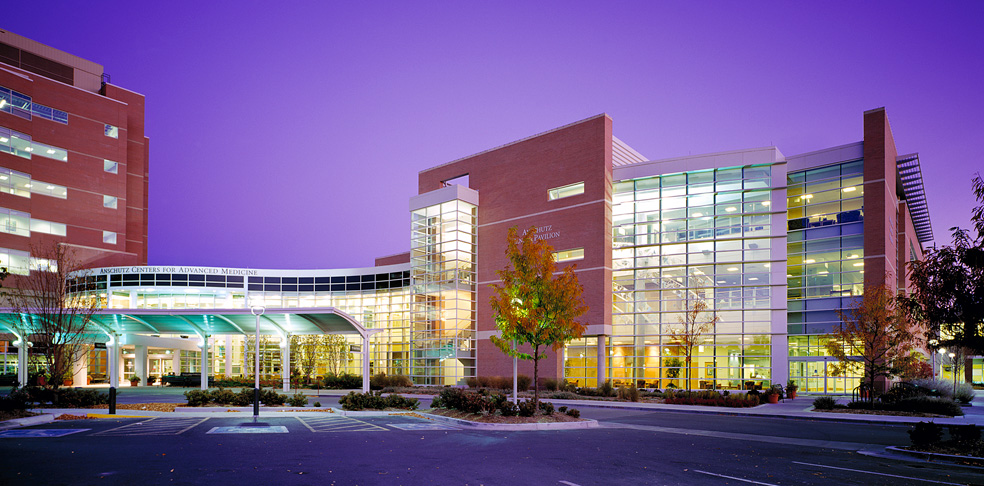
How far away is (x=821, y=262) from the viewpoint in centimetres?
4359

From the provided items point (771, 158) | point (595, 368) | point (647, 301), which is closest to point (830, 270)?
point (771, 158)

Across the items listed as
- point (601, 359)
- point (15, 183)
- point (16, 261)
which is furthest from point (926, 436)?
point (15, 183)

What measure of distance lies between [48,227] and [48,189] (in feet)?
11.5

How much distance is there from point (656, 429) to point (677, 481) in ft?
34.2

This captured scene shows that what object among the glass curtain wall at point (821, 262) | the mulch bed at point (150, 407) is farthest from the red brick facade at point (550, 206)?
the mulch bed at point (150, 407)

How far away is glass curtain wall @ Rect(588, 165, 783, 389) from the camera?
42.6m

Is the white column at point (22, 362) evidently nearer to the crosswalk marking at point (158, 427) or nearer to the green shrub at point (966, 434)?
the crosswalk marking at point (158, 427)

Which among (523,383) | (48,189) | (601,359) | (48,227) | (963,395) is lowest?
(523,383)

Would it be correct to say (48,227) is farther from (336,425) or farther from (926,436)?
(926,436)

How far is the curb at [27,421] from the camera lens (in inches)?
750

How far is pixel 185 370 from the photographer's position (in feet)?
214

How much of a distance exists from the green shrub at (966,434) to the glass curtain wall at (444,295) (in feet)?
124

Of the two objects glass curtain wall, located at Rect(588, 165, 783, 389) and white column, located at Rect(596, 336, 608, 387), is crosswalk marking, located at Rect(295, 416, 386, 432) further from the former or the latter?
glass curtain wall, located at Rect(588, 165, 783, 389)

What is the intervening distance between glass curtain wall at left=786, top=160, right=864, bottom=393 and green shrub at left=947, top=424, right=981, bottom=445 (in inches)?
1079
